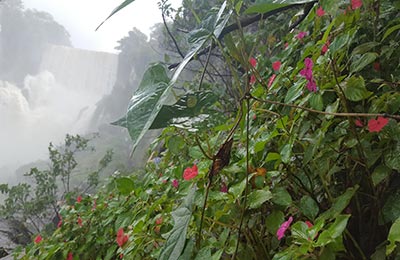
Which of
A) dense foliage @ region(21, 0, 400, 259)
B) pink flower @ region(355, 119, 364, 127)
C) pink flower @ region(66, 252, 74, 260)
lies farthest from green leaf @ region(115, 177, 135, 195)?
pink flower @ region(66, 252, 74, 260)

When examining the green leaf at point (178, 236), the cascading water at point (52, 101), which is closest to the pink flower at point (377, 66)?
the green leaf at point (178, 236)

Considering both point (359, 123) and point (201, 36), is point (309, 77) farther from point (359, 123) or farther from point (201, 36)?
point (201, 36)

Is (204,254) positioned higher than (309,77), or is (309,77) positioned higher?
(309,77)

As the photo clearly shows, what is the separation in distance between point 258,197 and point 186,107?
142 mm

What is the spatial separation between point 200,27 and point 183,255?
9.0 inches

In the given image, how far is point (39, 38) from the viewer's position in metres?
18.1

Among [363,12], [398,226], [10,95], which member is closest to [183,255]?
[398,226]

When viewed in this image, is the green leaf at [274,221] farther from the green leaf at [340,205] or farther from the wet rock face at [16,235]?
the wet rock face at [16,235]

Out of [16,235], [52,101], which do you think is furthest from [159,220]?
[52,101]

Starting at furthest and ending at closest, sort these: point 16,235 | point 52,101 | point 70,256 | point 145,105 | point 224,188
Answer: point 52,101 < point 16,235 < point 70,256 < point 224,188 < point 145,105

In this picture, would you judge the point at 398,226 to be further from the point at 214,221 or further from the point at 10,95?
the point at 10,95

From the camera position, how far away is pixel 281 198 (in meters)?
0.36

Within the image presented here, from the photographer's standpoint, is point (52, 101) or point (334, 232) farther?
point (52, 101)

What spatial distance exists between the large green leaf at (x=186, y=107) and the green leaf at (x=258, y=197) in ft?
0.41
